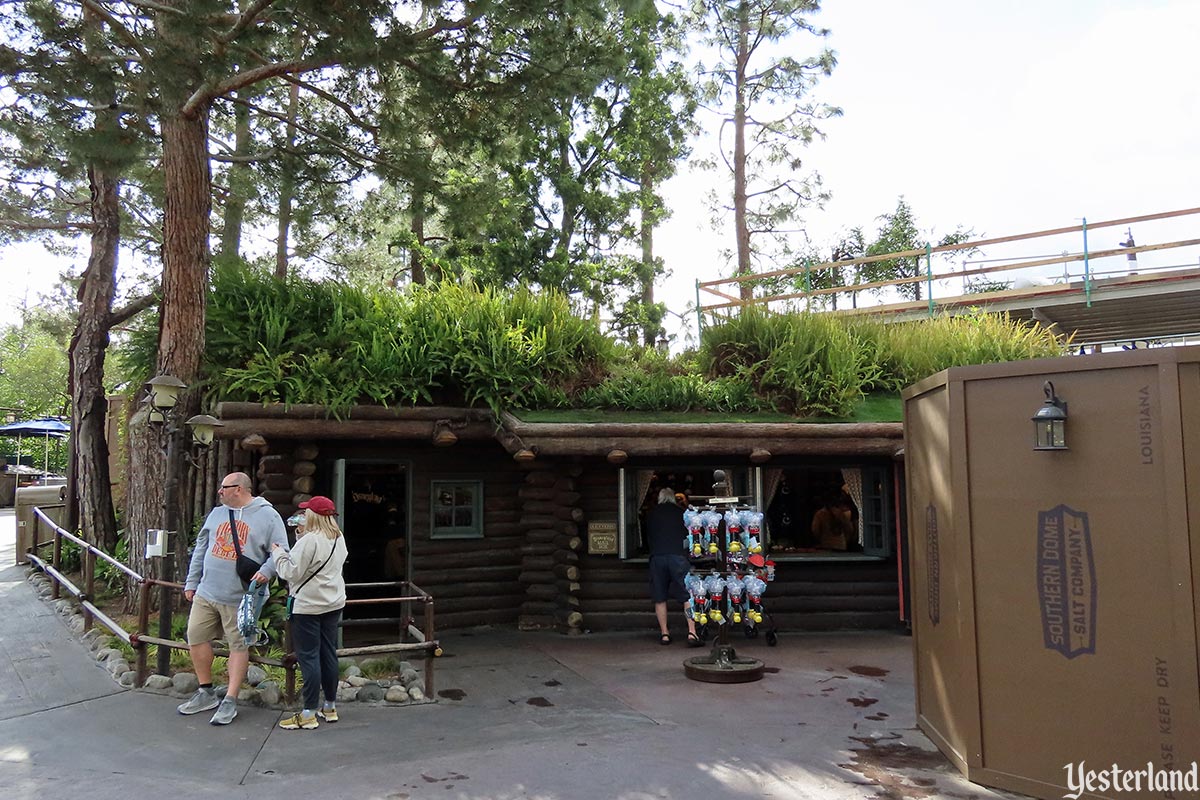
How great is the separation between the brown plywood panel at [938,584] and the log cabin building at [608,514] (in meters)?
3.76

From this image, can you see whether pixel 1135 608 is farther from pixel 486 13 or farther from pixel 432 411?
pixel 486 13

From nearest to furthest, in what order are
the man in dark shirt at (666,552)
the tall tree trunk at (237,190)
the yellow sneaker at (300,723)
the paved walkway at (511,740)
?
the paved walkway at (511,740)
the yellow sneaker at (300,723)
the man in dark shirt at (666,552)
the tall tree trunk at (237,190)

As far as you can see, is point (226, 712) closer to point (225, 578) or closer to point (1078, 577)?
point (225, 578)

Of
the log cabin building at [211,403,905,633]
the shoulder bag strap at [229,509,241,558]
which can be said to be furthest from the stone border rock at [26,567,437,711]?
the log cabin building at [211,403,905,633]

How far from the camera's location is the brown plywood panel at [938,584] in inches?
204

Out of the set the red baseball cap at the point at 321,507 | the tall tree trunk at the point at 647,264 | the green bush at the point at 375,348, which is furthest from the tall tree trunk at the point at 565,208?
the red baseball cap at the point at 321,507

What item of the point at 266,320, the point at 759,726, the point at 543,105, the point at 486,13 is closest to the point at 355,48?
the point at 486,13

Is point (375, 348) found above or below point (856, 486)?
above

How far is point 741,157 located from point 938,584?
58.7 feet

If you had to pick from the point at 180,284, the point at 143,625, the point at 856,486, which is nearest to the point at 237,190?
the point at 180,284

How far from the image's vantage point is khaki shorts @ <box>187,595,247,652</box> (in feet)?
20.8

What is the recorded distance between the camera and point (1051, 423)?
472cm

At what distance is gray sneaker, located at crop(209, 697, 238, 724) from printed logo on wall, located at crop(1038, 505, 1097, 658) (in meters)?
5.53

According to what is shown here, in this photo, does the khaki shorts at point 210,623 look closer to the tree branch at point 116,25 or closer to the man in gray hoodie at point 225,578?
the man in gray hoodie at point 225,578
